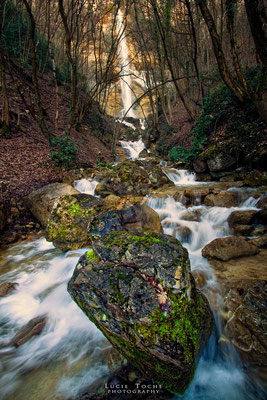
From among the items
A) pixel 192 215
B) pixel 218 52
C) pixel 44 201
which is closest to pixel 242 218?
pixel 192 215

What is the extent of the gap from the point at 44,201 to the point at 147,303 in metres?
5.07

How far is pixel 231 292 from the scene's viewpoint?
8.08 ft

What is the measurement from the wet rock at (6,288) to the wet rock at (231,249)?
3.70 m

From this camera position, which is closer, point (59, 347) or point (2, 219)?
point (59, 347)

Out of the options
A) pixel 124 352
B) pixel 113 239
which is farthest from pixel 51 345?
pixel 113 239

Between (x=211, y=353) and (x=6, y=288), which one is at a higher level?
(x=6, y=288)

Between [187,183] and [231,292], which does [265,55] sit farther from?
[231,292]

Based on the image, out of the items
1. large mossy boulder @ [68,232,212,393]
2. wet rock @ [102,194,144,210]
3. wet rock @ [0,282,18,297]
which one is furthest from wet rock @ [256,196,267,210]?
wet rock @ [0,282,18,297]

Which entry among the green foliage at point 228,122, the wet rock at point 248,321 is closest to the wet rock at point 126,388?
the wet rock at point 248,321

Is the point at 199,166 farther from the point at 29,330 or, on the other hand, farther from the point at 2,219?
the point at 29,330

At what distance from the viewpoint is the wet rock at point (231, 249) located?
3291mm

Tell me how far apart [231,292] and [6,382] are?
2.86m

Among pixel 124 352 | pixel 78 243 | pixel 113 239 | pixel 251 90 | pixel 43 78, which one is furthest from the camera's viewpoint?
pixel 43 78

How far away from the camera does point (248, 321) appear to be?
2.07m
